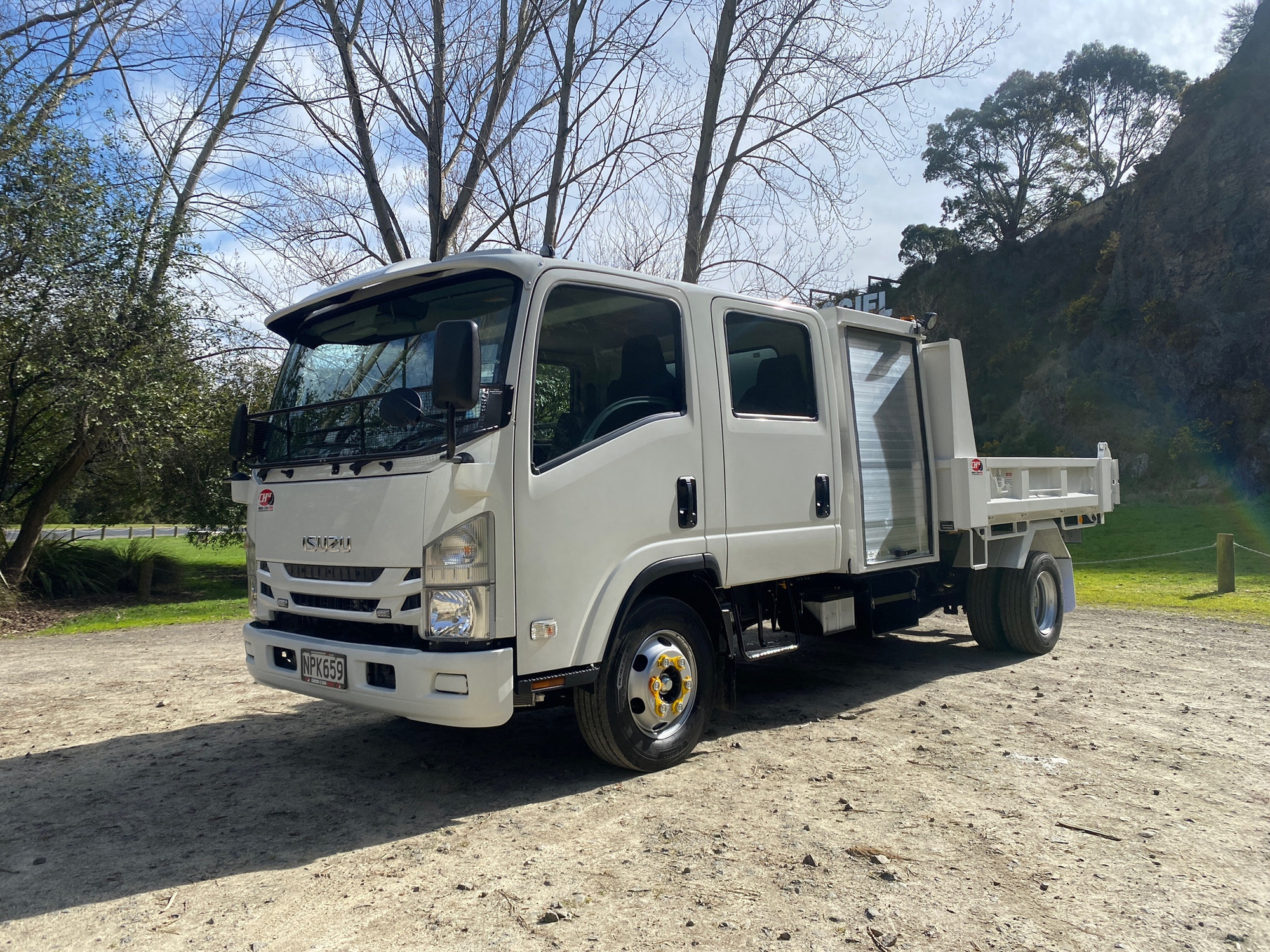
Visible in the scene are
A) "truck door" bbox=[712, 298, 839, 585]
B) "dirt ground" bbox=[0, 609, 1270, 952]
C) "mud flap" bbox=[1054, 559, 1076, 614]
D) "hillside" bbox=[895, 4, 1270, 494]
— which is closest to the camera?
"dirt ground" bbox=[0, 609, 1270, 952]

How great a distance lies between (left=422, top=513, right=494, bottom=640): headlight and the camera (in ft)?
13.3

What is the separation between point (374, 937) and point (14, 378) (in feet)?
41.4

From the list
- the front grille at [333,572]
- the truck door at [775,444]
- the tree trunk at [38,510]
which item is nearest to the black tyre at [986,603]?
the truck door at [775,444]

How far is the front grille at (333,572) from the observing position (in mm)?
4305

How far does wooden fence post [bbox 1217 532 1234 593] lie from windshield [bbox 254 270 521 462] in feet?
41.2

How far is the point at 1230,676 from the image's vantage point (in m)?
7.22

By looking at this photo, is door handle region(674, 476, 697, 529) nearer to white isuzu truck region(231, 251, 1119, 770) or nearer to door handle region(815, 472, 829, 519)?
white isuzu truck region(231, 251, 1119, 770)

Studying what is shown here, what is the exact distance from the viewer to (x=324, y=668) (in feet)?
14.6

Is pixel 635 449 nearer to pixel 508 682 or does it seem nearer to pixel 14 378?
pixel 508 682

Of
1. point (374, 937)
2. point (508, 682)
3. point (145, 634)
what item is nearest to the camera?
point (374, 937)

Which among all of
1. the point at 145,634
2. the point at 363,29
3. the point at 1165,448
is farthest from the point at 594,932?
the point at 1165,448

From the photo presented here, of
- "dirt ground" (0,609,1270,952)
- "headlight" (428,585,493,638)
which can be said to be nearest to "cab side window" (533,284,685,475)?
"headlight" (428,585,493,638)

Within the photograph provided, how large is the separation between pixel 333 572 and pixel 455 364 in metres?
1.37

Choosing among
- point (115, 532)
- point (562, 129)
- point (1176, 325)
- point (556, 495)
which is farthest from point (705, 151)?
point (115, 532)
